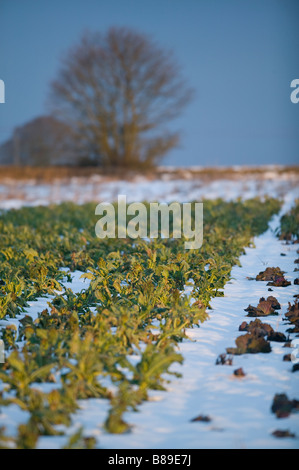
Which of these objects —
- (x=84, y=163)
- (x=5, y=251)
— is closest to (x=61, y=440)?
(x=5, y=251)

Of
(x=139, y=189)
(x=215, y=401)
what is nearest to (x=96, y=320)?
(x=215, y=401)

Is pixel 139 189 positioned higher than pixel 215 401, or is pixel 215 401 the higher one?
pixel 139 189

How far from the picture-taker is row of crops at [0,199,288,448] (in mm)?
2452

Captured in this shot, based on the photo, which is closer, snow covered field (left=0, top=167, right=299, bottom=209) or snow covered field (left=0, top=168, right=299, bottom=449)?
snow covered field (left=0, top=168, right=299, bottom=449)

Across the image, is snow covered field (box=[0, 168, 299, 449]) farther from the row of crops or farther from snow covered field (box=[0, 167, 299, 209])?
snow covered field (box=[0, 167, 299, 209])

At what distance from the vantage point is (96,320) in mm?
3258

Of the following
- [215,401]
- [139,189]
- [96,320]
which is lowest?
[215,401]

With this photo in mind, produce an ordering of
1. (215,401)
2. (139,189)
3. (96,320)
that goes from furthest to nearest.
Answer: (139,189) < (96,320) < (215,401)

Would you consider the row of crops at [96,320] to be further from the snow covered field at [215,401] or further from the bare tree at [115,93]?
the bare tree at [115,93]

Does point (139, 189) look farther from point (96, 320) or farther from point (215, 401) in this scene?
point (215, 401)

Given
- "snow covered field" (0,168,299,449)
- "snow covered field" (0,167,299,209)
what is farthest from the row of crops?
"snow covered field" (0,167,299,209)

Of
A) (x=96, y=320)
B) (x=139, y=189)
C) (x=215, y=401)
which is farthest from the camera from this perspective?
(x=139, y=189)

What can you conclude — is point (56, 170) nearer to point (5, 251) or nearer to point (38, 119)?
point (38, 119)

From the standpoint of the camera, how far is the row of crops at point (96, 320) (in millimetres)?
2452
